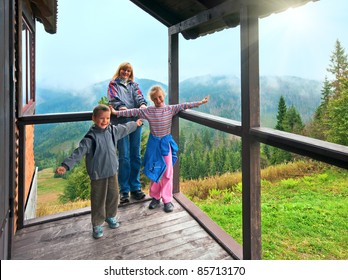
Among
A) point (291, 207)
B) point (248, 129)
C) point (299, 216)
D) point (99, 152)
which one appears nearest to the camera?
point (248, 129)

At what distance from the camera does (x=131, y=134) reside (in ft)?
11.2

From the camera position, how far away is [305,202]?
9898 millimetres

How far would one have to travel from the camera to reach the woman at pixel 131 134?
10.7 feet

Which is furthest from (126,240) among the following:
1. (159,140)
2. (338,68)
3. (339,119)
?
(338,68)

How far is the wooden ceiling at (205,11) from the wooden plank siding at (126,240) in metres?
1.85

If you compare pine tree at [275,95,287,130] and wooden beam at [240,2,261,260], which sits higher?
pine tree at [275,95,287,130]

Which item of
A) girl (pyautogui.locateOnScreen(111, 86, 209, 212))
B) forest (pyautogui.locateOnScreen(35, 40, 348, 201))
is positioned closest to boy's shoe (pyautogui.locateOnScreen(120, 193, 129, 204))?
girl (pyautogui.locateOnScreen(111, 86, 209, 212))

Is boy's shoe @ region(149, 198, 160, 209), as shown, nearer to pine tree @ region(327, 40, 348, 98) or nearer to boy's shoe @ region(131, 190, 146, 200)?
boy's shoe @ region(131, 190, 146, 200)

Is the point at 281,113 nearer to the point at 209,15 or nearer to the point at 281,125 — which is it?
the point at 281,125

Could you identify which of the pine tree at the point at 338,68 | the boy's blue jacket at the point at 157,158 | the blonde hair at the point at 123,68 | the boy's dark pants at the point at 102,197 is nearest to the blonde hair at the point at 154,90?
the blonde hair at the point at 123,68

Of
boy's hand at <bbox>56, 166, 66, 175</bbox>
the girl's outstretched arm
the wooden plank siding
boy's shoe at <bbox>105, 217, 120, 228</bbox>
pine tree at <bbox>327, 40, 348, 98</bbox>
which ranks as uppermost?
pine tree at <bbox>327, 40, 348, 98</bbox>

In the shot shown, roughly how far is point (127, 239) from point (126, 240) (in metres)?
0.02

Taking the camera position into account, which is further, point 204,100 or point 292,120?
point 292,120

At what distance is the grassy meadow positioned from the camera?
5.26m
